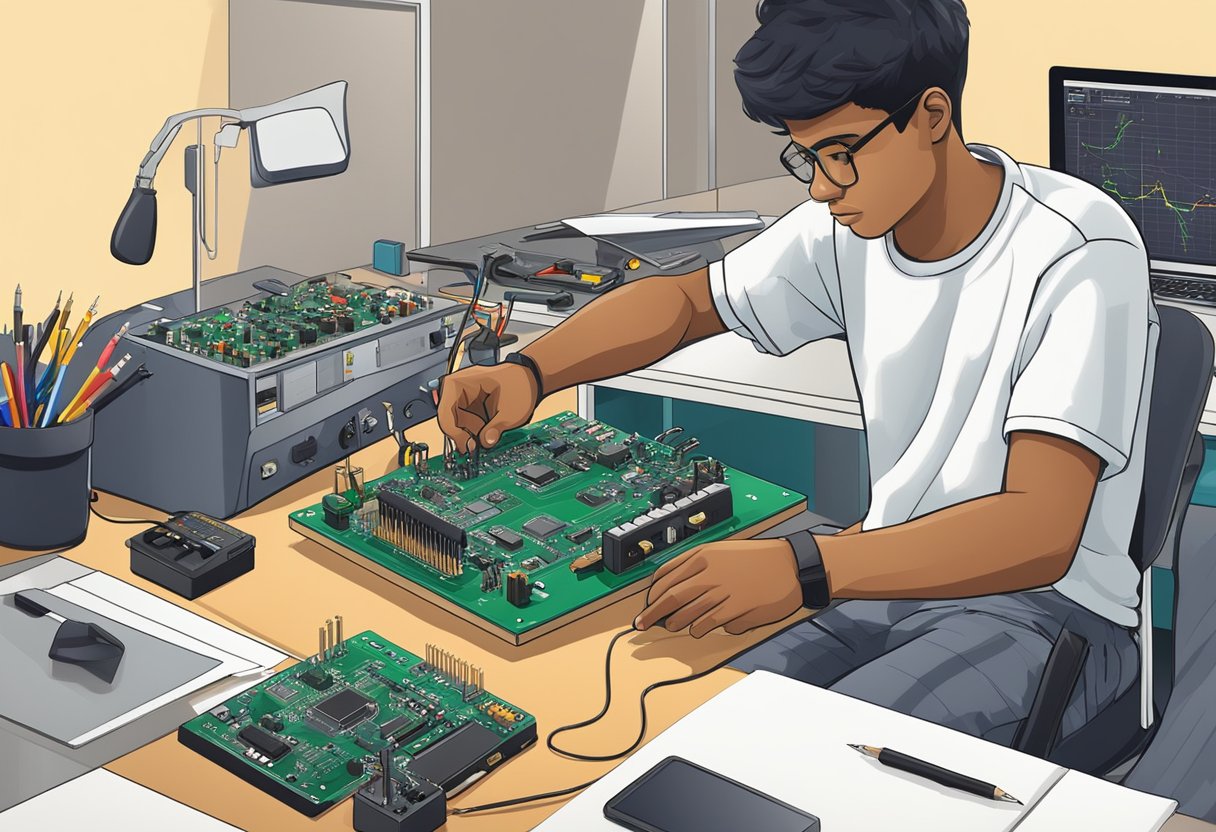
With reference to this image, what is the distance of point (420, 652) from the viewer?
4.32ft

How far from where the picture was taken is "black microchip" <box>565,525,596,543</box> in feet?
4.74

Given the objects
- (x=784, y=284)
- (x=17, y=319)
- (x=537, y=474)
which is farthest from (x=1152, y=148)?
(x=17, y=319)

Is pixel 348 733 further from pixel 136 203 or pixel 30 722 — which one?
pixel 136 203

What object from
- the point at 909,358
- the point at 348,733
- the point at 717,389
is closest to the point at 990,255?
A: the point at 909,358

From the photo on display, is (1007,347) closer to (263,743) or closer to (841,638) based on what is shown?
(841,638)

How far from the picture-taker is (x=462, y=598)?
1.36 meters

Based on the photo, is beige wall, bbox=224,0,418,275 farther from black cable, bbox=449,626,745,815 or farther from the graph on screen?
black cable, bbox=449,626,745,815

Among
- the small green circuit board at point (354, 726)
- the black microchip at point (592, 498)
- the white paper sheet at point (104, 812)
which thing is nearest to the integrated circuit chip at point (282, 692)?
the small green circuit board at point (354, 726)

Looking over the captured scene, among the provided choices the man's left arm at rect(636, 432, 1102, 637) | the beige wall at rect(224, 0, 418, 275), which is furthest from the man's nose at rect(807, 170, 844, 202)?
the beige wall at rect(224, 0, 418, 275)

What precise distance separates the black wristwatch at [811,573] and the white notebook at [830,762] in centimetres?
10

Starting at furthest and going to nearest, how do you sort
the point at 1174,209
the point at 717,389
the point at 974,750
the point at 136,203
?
the point at 1174,209 < the point at 717,389 < the point at 136,203 < the point at 974,750

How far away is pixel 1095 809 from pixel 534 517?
25.4 inches

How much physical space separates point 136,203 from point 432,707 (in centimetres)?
72

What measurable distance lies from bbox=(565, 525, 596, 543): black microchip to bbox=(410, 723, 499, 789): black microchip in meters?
0.30
